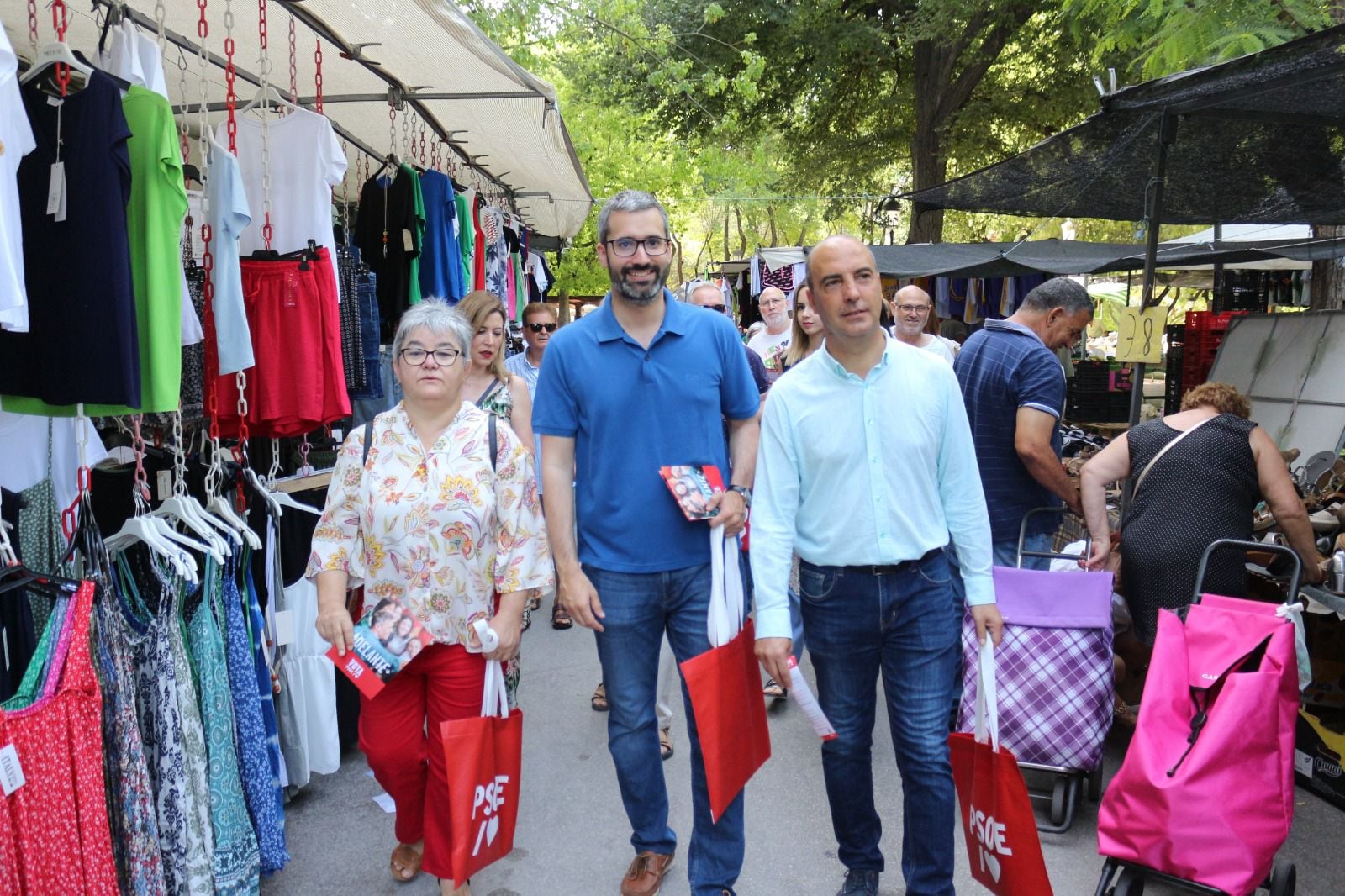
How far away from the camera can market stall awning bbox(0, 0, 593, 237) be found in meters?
4.14

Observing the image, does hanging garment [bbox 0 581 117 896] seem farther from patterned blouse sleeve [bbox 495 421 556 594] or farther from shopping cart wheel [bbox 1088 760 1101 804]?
shopping cart wheel [bbox 1088 760 1101 804]

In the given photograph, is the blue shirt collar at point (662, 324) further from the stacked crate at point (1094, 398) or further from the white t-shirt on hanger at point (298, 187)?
the stacked crate at point (1094, 398)

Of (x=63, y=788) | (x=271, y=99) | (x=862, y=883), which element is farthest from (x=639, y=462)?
(x=271, y=99)

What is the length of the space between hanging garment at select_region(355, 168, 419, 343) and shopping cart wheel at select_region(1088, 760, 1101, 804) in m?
4.38

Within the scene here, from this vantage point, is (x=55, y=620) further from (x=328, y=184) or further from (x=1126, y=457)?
(x=1126, y=457)

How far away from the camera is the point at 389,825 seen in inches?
155

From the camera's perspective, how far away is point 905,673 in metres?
2.90

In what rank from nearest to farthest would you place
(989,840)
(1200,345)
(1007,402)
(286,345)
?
1. (989,840)
2. (286,345)
3. (1007,402)
4. (1200,345)

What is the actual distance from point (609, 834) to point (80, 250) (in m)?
2.69

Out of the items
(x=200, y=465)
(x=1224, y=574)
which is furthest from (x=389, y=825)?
(x=1224, y=574)

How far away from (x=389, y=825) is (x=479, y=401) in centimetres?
191

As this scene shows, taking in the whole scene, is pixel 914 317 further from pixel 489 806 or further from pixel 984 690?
pixel 489 806

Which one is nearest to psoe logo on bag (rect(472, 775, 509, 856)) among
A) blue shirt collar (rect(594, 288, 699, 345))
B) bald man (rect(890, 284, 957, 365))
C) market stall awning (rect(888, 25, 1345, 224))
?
blue shirt collar (rect(594, 288, 699, 345))

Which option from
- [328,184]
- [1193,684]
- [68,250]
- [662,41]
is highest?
[662,41]
